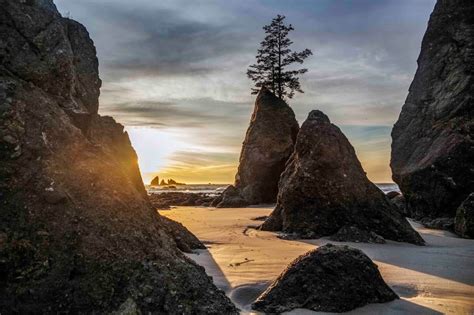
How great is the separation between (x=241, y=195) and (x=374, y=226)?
49.6 ft

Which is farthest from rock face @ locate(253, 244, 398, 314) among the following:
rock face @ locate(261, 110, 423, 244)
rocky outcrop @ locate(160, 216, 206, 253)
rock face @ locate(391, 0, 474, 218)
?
rock face @ locate(391, 0, 474, 218)

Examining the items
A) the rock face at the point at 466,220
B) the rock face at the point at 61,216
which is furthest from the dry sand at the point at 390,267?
the rock face at the point at 61,216

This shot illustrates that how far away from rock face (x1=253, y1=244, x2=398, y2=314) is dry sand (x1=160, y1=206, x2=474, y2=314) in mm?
109

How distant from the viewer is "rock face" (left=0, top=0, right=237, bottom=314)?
2.93 m

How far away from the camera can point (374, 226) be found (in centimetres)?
852

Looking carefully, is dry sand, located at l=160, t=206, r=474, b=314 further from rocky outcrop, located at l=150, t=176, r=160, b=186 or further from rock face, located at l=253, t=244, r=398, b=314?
rocky outcrop, located at l=150, t=176, r=160, b=186

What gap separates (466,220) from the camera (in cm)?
930

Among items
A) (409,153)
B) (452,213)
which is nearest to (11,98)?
(452,213)

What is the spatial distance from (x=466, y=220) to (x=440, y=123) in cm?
596

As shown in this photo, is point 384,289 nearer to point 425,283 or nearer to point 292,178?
point 425,283

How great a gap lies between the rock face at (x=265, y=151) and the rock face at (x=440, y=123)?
870 cm

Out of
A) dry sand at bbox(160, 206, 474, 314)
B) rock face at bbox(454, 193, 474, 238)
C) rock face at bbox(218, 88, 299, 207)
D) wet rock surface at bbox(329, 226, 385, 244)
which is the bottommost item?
dry sand at bbox(160, 206, 474, 314)

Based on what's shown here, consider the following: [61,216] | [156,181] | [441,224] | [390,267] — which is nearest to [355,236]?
[390,267]

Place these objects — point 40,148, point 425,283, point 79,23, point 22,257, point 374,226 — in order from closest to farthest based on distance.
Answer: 1. point 22,257
2. point 40,148
3. point 425,283
4. point 79,23
5. point 374,226
